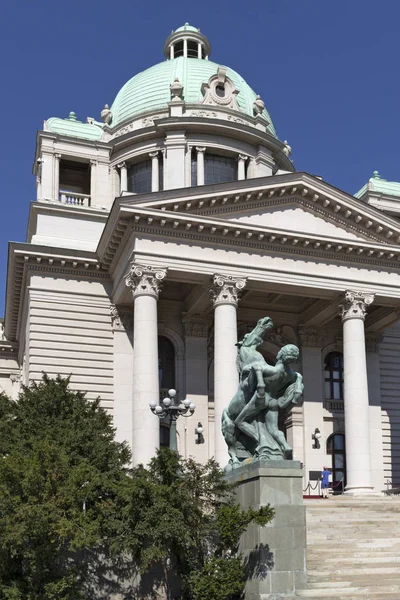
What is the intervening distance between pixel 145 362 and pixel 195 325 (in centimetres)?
748

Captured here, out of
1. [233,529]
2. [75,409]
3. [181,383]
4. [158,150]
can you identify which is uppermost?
[158,150]

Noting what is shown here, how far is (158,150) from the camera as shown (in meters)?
50.5

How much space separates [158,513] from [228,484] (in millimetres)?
2064

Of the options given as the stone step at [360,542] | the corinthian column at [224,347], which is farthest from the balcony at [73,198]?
the stone step at [360,542]

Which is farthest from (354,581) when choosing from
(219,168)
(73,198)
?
(219,168)

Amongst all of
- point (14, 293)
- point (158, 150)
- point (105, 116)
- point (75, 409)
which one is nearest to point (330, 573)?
point (75, 409)

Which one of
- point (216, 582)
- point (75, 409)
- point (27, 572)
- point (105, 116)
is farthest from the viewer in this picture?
point (105, 116)

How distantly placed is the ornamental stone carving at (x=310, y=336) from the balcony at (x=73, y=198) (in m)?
13.6

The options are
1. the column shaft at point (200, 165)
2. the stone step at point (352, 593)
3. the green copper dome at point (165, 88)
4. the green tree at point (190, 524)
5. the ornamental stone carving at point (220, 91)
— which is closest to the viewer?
the stone step at point (352, 593)

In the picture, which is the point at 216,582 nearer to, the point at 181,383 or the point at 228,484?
the point at 228,484

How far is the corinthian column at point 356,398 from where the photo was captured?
3494 cm

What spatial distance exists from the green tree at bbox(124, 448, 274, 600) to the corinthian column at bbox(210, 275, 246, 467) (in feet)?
36.8

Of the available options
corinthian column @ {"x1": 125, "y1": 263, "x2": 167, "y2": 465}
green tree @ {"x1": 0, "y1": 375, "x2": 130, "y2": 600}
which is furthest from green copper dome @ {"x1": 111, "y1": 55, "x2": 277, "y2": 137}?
green tree @ {"x1": 0, "y1": 375, "x2": 130, "y2": 600}

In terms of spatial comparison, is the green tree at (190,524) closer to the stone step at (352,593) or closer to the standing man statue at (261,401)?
the standing man statue at (261,401)
